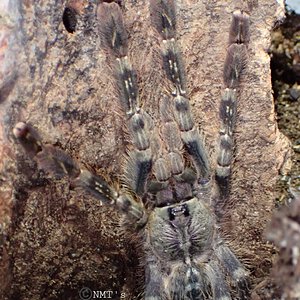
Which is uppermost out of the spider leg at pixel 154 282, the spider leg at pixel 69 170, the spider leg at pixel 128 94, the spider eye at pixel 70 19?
the spider eye at pixel 70 19

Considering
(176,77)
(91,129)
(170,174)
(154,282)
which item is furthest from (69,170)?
(154,282)

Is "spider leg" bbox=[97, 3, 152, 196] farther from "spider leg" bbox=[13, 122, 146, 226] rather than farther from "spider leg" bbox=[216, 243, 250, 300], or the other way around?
"spider leg" bbox=[216, 243, 250, 300]

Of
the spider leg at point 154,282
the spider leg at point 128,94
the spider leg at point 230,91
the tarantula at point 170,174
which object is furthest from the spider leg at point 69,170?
the spider leg at point 230,91

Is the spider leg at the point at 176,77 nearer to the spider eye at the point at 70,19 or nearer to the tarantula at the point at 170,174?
the tarantula at the point at 170,174

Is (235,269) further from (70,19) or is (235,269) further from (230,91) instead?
(70,19)

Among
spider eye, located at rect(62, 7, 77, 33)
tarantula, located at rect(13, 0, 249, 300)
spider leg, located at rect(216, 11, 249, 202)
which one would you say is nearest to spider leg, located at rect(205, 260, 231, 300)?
tarantula, located at rect(13, 0, 249, 300)

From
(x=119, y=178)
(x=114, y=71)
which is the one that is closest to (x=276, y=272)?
(x=119, y=178)
